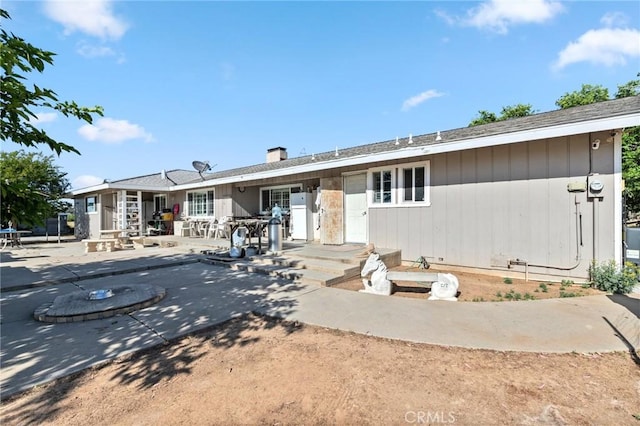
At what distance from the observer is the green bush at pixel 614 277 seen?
4688 mm

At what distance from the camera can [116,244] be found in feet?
37.2

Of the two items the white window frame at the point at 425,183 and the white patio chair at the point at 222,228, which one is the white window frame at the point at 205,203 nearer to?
the white patio chair at the point at 222,228

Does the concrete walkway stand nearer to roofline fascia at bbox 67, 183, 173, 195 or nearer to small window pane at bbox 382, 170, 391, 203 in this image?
small window pane at bbox 382, 170, 391, 203

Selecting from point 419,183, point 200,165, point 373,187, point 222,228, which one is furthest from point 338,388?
point 200,165

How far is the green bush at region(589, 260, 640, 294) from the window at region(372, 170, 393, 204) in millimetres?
4235

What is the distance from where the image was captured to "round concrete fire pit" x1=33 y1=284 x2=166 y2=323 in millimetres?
3781

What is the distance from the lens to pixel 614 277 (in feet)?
15.7

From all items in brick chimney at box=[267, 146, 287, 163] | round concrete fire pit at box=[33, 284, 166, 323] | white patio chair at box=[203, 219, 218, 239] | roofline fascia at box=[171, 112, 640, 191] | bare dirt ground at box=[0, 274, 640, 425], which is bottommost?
bare dirt ground at box=[0, 274, 640, 425]

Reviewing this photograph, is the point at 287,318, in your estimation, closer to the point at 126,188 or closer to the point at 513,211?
the point at 513,211

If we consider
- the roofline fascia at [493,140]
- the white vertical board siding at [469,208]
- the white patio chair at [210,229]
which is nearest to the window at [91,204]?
the white patio chair at [210,229]

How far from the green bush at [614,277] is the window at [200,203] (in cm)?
1302

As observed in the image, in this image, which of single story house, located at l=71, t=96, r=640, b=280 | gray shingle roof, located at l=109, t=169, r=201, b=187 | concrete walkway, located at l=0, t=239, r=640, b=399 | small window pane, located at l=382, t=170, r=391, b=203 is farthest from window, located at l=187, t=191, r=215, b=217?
small window pane, located at l=382, t=170, r=391, b=203

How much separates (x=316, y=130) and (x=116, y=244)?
11427 mm

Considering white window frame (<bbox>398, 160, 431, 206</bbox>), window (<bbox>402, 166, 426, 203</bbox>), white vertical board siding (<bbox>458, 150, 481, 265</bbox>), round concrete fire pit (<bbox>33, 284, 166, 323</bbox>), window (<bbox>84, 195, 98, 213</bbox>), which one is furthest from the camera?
window (<bbox>84, 195, 98, 213</bbox>)
